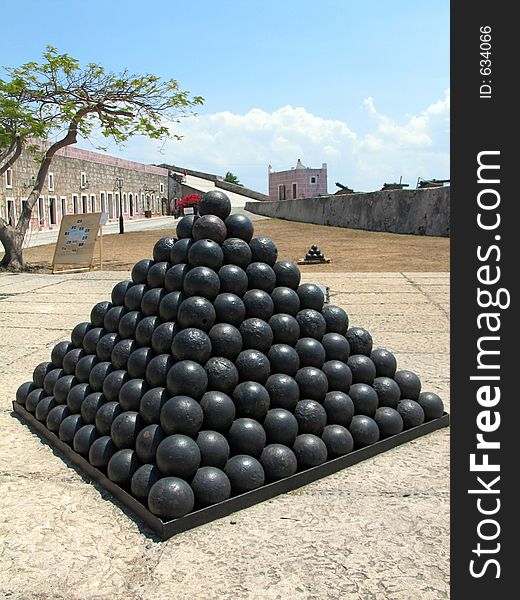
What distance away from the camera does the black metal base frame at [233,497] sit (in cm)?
273

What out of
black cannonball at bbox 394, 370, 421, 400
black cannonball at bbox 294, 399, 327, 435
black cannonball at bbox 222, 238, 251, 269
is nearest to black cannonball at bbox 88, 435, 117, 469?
black cannonball at bbox 294, 399, 327, 435

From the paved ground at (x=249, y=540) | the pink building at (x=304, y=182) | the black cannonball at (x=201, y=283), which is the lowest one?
the paved ground at (x=249, y=540)

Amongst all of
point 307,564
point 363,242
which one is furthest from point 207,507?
point 363,242

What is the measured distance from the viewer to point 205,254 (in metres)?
3.55

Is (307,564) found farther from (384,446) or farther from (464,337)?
(384,446)

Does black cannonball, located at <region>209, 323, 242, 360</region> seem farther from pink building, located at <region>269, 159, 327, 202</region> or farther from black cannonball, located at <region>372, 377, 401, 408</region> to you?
pink building, located at <region>269, 159, 327, 202</region>

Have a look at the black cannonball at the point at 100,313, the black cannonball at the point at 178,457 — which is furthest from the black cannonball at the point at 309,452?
the black cannonball at the point at 100,313

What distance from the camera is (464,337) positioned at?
6.24 feet

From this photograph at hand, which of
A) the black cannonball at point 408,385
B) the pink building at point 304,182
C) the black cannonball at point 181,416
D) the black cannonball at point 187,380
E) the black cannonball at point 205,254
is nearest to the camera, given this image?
the black cannonball at point 181,416

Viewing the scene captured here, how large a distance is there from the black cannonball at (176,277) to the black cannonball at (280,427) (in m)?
0.86

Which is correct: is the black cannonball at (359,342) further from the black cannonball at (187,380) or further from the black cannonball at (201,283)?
the black cannonball at (187,380)

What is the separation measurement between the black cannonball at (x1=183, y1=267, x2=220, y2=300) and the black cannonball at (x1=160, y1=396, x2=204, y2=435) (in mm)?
654

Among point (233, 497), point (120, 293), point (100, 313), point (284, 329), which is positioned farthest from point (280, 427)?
point (100, 313)

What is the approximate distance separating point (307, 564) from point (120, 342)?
1.77 meters
